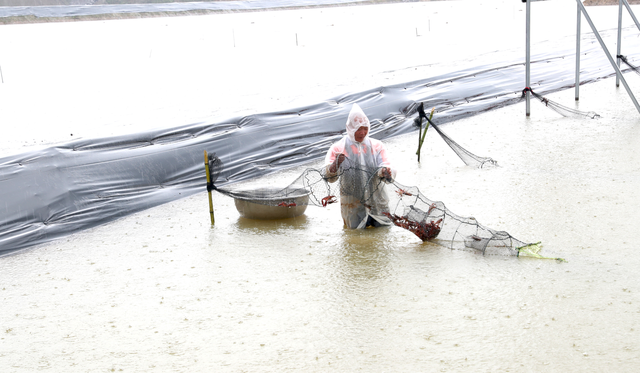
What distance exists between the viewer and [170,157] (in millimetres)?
6734

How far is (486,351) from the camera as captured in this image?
3.00m

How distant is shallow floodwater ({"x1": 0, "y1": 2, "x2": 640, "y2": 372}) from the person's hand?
0.53 metres

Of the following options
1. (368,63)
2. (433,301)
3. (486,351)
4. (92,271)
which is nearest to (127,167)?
(92,271)

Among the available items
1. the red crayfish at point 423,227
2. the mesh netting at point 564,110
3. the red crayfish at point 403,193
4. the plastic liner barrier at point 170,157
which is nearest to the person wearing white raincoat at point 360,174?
the red crayfish at point 403,193

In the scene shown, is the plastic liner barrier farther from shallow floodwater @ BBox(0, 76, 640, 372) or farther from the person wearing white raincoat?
the person wearing white raincoat

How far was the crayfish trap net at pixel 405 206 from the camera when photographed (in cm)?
423

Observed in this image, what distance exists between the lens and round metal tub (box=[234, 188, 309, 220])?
205 inches

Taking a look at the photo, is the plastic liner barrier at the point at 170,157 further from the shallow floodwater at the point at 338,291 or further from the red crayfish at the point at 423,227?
the red crayfish at the point at 423,227

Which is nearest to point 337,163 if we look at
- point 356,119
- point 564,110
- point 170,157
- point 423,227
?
point 356,119

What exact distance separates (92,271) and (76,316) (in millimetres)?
758

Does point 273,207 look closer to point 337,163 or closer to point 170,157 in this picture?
point 337,163

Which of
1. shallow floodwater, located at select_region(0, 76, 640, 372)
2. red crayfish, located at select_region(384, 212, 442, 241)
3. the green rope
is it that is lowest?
shallow floodwater, located at select_region(0, 76, 640, 372)

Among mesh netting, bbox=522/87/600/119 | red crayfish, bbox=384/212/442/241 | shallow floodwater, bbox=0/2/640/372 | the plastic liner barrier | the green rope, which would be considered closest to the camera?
shallow floodwater, bbox=0/2/640/372

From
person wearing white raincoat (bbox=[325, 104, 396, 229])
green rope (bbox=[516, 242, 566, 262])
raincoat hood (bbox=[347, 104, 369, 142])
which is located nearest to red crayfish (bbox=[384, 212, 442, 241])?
person wearing white raincoat (bbox=[325, 104, 396, 229])
